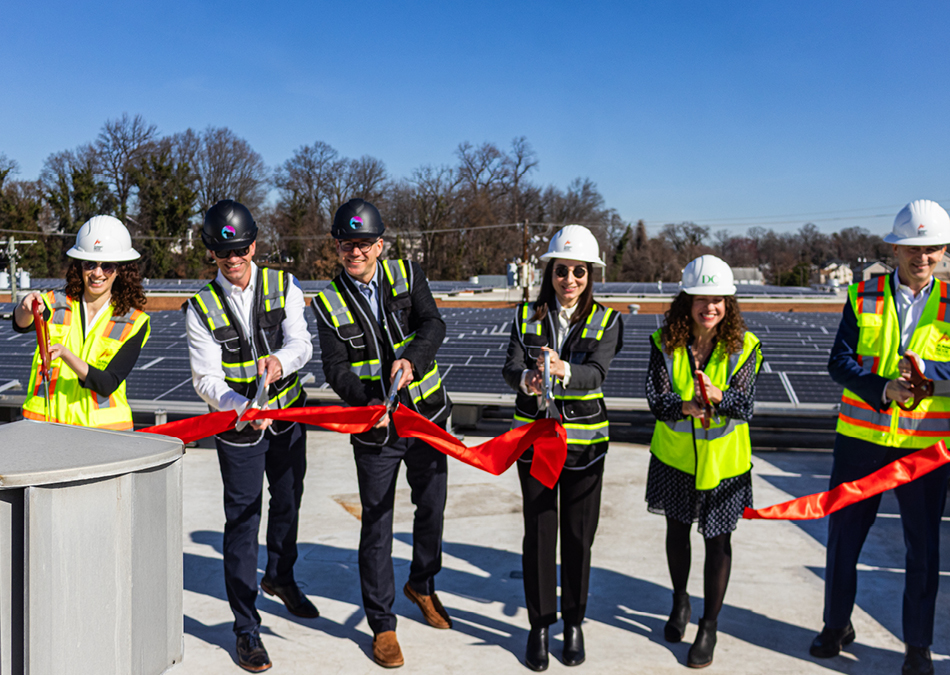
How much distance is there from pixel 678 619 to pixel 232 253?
2.77m

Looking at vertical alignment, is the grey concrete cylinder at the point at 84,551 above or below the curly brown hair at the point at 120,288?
below

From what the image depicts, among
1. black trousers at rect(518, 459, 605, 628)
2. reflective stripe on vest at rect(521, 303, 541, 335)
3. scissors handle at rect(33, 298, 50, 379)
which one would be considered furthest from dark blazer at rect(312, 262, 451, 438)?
scissors handle at rect(33, 298, 50, 379)

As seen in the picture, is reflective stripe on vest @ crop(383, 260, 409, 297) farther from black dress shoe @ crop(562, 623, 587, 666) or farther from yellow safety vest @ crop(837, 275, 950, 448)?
yellow safety vest @ crop(837, 275, 950, 448)

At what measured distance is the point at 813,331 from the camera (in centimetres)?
1349

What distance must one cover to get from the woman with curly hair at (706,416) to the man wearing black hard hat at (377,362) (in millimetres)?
1108

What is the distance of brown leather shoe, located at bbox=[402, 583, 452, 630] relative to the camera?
421 centimetres

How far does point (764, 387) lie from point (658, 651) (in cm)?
488

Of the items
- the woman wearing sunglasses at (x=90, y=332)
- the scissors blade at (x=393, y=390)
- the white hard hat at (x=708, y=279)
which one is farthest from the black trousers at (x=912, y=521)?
the woman wearing sunglasses at (x=90, y=332)

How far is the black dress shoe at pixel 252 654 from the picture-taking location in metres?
3.72

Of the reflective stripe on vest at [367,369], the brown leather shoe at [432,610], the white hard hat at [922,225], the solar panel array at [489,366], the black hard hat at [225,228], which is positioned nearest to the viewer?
the white hard hat at [922,225]

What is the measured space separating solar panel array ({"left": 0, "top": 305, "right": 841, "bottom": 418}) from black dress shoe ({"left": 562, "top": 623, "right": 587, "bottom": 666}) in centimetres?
427

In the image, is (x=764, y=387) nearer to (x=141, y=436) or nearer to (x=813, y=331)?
(x=813, y=331)

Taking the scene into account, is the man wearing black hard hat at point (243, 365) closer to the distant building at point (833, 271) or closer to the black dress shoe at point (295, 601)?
the black dress shoe at point (295, 601)

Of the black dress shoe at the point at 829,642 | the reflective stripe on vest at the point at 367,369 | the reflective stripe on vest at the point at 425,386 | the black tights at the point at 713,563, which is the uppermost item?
the reflective stripe on vest at the point at 367,369
